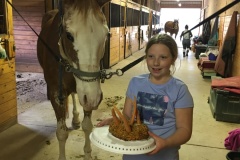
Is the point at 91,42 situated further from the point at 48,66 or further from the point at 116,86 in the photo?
the point at 116,86

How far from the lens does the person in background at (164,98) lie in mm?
1067

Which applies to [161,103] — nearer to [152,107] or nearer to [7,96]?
[152,107]

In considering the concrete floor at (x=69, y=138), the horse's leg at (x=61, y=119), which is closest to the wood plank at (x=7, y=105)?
the concrete floor at (x=69, y=138)

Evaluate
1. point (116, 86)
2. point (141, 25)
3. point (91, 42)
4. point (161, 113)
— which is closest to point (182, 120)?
point (161, 113)

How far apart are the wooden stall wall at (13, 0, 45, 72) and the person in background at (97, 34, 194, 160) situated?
4394 mm

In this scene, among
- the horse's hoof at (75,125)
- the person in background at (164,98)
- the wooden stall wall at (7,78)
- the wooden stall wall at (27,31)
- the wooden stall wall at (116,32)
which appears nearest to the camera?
the person in background at (164,98)

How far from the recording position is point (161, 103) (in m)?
1.10

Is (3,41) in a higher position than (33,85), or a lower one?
higher

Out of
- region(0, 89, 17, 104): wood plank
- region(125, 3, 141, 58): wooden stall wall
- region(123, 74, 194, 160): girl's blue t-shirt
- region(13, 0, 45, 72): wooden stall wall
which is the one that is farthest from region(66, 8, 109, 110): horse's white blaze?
region(125, 3, 141, 58): wooden stall wall

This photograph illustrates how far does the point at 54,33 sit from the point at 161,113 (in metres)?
1.48

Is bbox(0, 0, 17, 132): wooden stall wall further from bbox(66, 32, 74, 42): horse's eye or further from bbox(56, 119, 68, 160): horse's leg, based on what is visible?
bbox(66, 32, 74, 42): horse's eye

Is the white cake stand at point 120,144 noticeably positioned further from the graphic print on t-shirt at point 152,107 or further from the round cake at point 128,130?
the graphic print on t-shirt at point 152,107

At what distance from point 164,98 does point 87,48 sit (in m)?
0.66

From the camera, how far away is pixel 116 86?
5.01m
